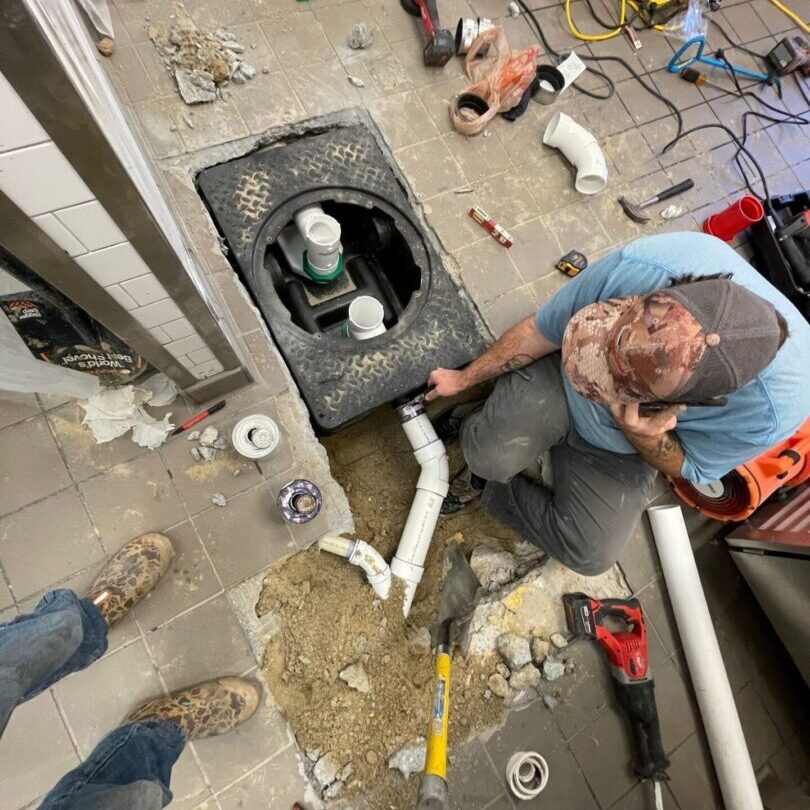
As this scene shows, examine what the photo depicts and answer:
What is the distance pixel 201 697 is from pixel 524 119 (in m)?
2.53

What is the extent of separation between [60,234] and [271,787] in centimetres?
152

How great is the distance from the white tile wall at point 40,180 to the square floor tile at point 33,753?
134cm

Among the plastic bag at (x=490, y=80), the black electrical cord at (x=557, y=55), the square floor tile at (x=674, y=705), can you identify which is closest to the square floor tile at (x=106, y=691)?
the square floor tile at (x=674, y=705)

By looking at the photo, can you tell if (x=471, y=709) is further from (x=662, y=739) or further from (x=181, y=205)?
(x=181, y=205)

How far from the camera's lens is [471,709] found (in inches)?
67.9

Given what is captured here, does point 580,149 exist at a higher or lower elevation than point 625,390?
higher

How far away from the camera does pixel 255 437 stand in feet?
5.31

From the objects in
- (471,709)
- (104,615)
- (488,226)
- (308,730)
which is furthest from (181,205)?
(471,709)

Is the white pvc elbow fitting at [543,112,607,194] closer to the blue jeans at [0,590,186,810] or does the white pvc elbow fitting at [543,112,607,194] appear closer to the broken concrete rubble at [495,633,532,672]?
the broken concrete rubble at [495,633,532,672]

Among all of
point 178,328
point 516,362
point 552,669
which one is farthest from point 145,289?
point 552,669

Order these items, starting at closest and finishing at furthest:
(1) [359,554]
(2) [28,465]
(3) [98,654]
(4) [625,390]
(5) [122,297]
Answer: (5) [122,297] → (4) [625,390] → (3) [98,654] → (2) [28,465] → (1) [359,554]

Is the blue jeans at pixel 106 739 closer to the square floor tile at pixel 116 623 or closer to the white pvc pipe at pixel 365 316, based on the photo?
the square floor tile at pixel 116 623

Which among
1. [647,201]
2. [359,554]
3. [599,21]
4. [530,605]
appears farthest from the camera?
[599,21]

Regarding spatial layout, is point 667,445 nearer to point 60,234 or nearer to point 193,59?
point 60,234
